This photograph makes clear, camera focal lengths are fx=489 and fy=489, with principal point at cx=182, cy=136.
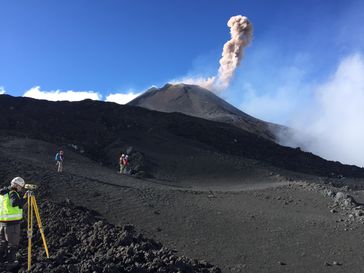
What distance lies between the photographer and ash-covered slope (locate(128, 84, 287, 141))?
222 feet

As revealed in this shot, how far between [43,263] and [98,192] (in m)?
9.11

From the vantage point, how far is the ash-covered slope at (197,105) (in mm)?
67750

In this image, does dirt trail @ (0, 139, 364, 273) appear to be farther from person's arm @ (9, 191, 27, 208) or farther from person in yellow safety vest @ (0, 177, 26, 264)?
person's arm @ (9, 191, 27, 208)

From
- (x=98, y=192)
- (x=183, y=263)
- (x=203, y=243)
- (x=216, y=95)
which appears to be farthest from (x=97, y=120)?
(x=216, y=95)

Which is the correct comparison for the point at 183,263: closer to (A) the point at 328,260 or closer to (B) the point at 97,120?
(A) the point at 328,260

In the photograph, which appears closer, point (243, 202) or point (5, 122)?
point (243, 202)

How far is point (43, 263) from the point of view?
30.7 ft

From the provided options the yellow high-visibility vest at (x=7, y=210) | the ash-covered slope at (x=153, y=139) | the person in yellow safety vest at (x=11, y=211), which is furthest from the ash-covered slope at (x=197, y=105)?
the yellow high-visibility vest at (x=7, y=210)

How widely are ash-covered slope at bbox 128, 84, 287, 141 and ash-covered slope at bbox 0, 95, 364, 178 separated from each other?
806 inches

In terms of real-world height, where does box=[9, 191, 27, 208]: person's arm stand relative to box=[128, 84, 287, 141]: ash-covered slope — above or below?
below

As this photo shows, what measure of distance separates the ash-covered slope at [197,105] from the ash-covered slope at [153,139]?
20.5 metres

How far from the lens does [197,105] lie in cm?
7481

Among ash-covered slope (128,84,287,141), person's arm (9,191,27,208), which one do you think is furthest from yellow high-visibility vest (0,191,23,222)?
ash-covered slope (128,84,287,141)

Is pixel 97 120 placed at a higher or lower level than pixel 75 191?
higher
